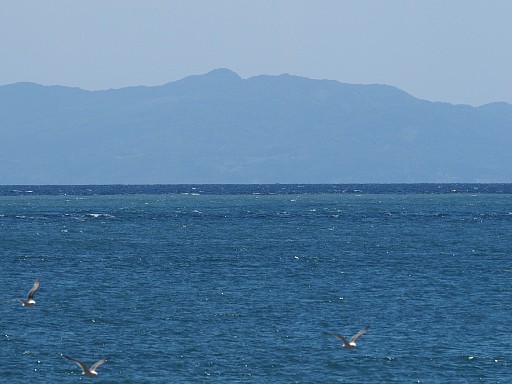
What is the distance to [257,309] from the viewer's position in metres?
72.2

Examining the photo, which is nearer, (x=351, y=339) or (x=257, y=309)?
(x=351, y=339)

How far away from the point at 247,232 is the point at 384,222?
34931mm

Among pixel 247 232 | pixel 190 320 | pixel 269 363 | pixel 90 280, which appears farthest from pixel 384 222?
pixel 269 363

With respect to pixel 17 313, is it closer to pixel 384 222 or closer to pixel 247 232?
pixel 247 232

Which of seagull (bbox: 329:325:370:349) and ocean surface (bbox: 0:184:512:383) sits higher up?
seagull (bbox: 329:325:370:349)

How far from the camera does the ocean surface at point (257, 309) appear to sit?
5434cm

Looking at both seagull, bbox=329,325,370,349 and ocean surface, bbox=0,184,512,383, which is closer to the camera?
seagull, bbox=329,325,370,349

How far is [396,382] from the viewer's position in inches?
2030

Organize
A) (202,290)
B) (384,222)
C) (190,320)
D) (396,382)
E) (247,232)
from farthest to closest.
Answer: (384,222), (247,232), (202,290), (190,320), (396,382)

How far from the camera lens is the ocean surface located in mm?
54344

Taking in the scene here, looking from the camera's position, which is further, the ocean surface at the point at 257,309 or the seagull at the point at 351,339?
the ocean surface at the point at 257,309

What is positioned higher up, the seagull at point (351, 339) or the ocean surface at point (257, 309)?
the seagull at point (351, 339)

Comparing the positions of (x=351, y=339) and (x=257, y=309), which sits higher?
(x=351, y=339)

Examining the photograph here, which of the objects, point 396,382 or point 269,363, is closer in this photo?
point 396,382
